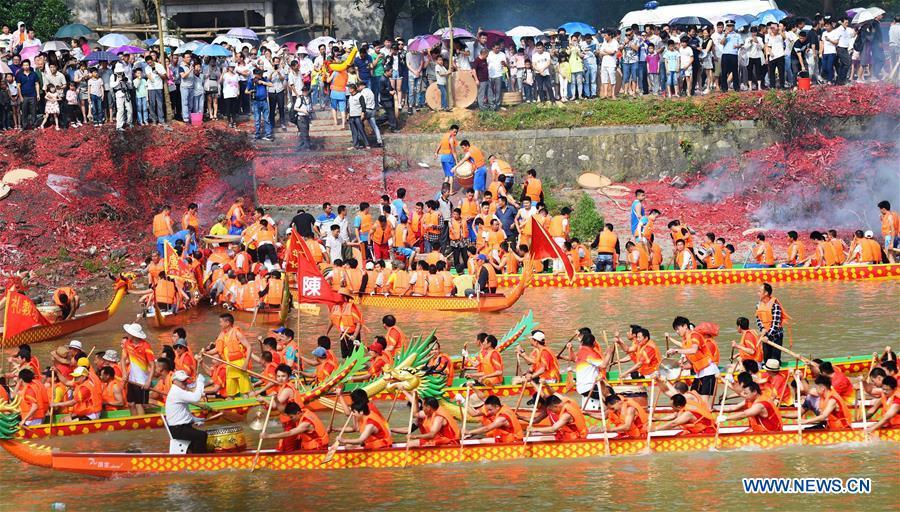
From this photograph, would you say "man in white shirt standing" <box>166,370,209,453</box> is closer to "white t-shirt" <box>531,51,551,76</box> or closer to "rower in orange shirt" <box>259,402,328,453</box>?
"rower in orange shirt" <box>259,402,328,453</box>

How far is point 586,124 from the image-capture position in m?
34.7

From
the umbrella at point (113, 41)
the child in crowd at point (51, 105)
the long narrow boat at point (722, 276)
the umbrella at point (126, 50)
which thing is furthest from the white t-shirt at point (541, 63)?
the child in crowd at point (51, 105)

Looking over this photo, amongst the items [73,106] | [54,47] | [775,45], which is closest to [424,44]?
[775,45]

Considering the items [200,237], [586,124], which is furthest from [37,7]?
[586,124]

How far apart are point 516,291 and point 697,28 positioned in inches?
516

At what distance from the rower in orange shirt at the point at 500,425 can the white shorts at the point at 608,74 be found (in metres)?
19.1

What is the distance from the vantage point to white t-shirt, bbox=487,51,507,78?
3516 centimetres

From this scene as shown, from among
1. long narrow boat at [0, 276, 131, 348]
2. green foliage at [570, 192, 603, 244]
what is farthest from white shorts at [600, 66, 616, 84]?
long narrow boat at [0, 276, 131, 348]

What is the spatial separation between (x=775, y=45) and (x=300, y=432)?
828 inches

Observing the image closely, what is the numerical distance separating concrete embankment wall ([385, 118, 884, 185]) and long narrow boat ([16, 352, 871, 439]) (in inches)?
564

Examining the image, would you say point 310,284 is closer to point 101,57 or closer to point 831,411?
point 831,411

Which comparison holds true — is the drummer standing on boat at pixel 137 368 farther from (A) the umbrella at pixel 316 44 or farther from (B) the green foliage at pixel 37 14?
(B) the green foliage at pixel 37 14

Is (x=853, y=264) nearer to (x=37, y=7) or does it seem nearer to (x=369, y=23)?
(x=369, y=23)

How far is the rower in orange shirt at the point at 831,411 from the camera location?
56.1 ft
